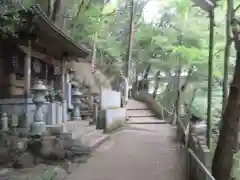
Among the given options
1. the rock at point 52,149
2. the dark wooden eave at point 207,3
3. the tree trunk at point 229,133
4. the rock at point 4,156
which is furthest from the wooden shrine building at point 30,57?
the tree trunk at point 229,133

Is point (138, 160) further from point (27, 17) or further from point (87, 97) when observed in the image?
point (87, 97)

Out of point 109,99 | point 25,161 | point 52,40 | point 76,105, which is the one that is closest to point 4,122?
point 25,161

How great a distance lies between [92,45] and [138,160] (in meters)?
15.4

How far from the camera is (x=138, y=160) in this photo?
884 centimetres

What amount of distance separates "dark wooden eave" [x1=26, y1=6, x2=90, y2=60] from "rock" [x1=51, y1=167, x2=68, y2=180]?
12.3 feet

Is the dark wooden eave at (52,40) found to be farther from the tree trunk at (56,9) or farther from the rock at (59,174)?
the rock at (59,174)

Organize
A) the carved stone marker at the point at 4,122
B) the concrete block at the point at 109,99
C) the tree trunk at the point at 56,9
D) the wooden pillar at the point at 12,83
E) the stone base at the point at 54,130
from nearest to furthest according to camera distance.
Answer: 1. the carved stone marker at the point at 4,122
2. the stone base at the point at 54,130
3. the wooden pillar at the point at 12,83
4. the tree trunk at the point at 56,9
5. the concrete block at the point at 109,99

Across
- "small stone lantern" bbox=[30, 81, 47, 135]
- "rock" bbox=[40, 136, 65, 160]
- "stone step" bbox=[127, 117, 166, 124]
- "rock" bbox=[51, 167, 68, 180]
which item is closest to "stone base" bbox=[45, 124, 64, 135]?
"small stone lantern" bbox=[30, 81, 47, 135]

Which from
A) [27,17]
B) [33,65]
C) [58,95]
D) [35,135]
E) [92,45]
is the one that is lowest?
[35,135]

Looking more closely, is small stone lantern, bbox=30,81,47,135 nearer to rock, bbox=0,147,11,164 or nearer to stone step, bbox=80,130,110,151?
rock, bbox=0,147,11,164

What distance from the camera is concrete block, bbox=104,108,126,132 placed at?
44.5 ft

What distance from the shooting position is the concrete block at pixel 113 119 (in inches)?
534

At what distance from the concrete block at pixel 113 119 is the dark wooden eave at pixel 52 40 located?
116 inches

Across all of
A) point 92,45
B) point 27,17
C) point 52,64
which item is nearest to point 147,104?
point 92,45
